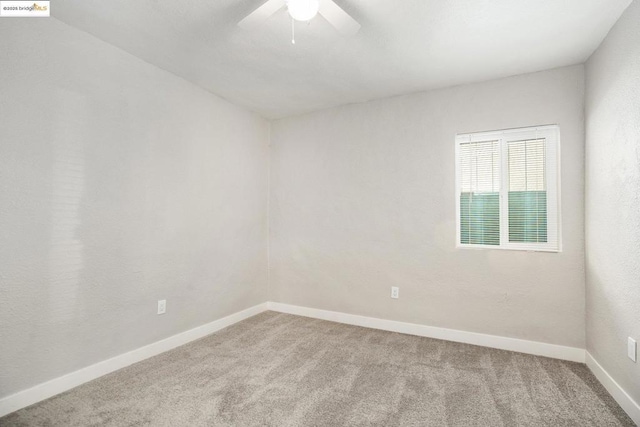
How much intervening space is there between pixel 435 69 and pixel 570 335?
8.24ft

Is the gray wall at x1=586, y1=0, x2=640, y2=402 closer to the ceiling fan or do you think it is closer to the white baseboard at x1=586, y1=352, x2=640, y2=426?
the white baseboard at x1=586, y1=352, x2=640, y2=426

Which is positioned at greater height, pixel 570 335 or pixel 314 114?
pixel 314 114

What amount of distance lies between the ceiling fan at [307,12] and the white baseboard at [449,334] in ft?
9.05

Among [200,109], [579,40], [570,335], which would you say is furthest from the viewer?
[200,109]

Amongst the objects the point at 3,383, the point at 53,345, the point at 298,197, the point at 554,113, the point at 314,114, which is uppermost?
the point at 314,114

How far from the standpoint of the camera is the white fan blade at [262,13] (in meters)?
1.75

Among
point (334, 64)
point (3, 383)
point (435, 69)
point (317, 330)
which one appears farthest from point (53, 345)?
point (435, 69)

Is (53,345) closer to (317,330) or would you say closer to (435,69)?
(317,330)

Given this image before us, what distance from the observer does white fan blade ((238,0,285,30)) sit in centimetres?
175

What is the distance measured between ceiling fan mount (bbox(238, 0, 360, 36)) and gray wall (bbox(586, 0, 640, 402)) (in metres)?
1.67

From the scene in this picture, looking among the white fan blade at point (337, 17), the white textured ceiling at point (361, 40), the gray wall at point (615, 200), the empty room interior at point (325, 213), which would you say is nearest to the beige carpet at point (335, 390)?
the empty room interior at point (325, 213)

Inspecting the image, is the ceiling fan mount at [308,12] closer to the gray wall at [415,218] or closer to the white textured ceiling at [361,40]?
the white textured ceiling at [361,40]

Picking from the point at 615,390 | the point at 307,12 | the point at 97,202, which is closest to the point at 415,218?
the point at 615,390

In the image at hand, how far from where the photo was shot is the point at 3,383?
6.25ft
